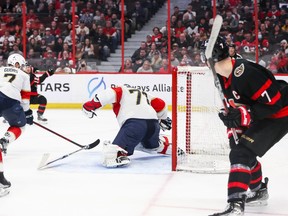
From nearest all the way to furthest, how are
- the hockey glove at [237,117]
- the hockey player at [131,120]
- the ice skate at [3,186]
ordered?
the hockey glove at [237,117]
the ice skate at [3,186]
the hockey player at [131,120]

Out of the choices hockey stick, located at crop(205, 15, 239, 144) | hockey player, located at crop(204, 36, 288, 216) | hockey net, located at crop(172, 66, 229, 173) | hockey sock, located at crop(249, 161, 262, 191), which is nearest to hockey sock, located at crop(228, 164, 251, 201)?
hockey player, located at crop(204, 36, 288, 216)

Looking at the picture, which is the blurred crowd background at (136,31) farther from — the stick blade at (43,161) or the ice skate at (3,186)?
the ice skate at (3,186)

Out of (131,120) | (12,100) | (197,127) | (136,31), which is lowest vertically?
(197,127)

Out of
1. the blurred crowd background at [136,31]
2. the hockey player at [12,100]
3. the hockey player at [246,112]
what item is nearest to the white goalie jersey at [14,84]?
the hockey player at [12,100]

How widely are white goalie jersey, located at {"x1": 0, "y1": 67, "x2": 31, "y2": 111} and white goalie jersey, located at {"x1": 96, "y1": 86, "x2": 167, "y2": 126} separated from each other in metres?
0.72

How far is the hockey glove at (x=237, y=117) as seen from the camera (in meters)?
3.01

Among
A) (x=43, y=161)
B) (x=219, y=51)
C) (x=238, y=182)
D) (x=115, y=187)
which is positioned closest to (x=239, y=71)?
(x=219, y=51)

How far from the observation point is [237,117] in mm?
3008

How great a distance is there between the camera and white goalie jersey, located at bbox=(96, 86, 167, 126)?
15.6 feet

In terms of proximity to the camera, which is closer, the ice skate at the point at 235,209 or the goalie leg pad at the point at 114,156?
the ice skate at the point at 235,209

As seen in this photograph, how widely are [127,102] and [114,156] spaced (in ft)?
1.58

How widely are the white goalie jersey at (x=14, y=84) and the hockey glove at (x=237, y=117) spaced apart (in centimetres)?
A: 241

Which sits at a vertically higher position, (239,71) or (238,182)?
(239,71)

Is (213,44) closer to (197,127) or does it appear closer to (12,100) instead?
(197,127)
